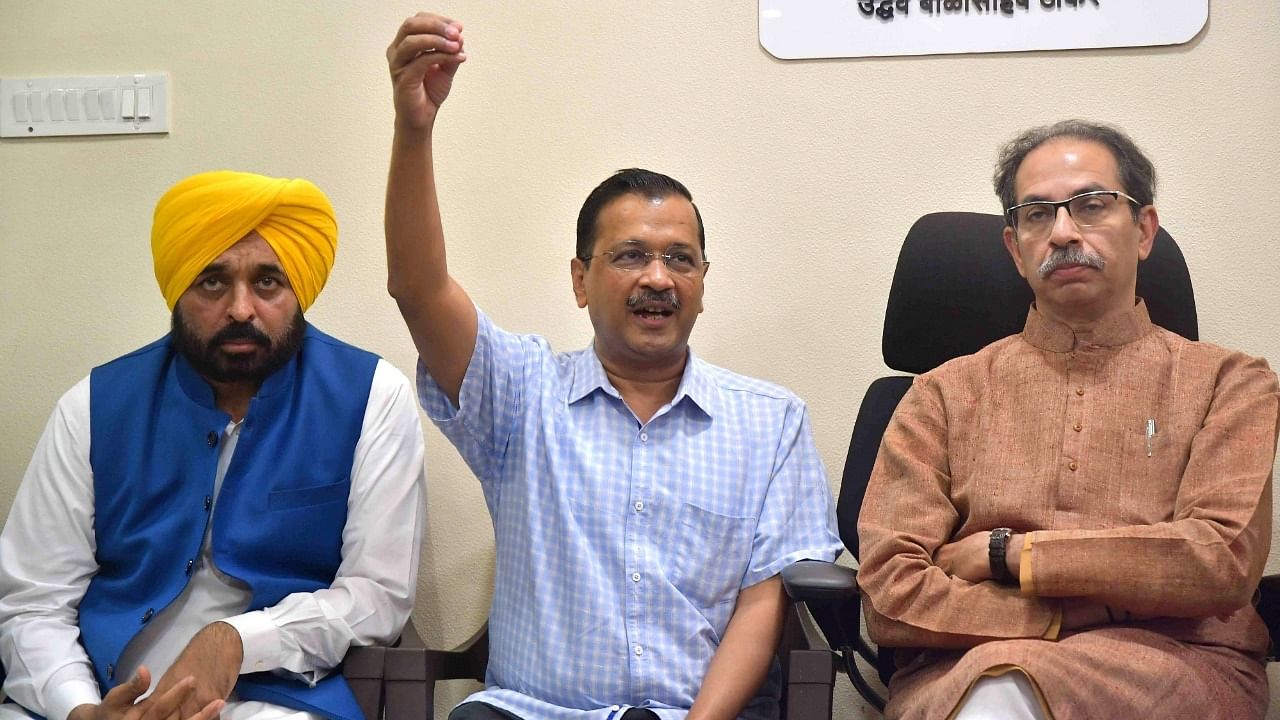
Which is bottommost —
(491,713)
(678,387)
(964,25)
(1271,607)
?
(491,713)

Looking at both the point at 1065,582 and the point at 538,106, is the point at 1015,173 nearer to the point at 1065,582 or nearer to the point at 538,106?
the point at 1065,582

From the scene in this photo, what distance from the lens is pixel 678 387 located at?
7.31 feet

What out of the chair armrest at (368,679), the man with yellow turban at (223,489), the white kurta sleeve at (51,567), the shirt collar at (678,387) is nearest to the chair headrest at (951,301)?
the shirt collar at (678,387)

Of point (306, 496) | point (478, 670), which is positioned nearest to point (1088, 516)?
point (478, 670)

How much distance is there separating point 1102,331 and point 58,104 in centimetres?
231

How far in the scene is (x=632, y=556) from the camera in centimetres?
206

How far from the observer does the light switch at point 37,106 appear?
2.80 m

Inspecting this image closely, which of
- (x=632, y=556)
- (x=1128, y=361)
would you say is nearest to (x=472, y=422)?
(x=632, y=556)

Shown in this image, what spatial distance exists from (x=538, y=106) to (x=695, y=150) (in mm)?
372

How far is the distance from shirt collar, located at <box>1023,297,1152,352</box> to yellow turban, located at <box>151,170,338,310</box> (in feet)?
4.35

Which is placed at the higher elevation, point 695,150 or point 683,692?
point 695,150

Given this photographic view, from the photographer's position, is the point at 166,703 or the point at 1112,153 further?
the point at 1112,153

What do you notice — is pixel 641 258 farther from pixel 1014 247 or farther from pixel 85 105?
pixel 85 105

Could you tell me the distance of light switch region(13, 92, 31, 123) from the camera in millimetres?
2803
